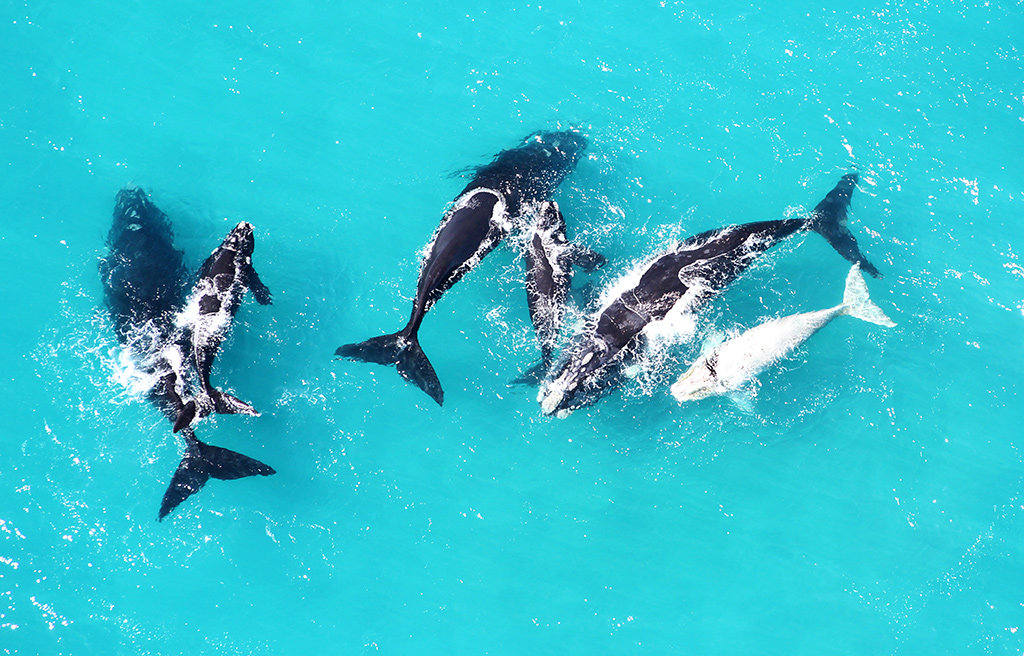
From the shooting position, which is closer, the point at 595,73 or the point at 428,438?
the point at 428,438

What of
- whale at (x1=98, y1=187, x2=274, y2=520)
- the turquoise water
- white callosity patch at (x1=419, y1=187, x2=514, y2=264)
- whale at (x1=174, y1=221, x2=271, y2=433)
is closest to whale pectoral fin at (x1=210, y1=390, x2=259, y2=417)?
whale at (x1=174, y1=221, x2=271, y2=433)

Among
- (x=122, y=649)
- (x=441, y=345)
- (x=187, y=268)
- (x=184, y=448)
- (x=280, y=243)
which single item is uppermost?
(x=187, y=268)

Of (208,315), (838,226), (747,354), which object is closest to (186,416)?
(208,315)

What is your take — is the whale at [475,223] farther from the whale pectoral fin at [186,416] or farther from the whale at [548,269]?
the whale pectoral fin at [186,416]

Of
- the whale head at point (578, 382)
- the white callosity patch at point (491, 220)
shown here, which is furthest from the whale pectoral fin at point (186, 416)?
the whale head at point (578, 382)

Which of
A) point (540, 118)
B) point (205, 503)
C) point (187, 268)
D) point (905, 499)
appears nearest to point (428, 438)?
point (205, 503)

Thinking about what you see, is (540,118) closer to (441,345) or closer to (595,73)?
(595,73)

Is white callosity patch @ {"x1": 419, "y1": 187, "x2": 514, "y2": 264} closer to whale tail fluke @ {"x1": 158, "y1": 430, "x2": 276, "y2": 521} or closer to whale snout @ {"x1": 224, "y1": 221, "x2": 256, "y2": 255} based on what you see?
Answer: whale snout @ {"x1": 224, "y1": 221, "x2": 256, "y2": 255}

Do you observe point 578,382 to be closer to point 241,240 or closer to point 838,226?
point 838,226
